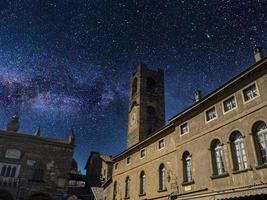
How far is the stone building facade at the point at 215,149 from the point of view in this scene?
45.4 ft

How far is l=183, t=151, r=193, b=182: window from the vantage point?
18.6 m

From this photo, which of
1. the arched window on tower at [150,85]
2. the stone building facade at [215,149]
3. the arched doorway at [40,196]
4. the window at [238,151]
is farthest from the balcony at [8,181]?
the window at [238,151]

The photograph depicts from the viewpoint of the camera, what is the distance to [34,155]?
36.1 metres

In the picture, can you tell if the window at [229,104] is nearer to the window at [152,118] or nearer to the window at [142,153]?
the window at [142,153]

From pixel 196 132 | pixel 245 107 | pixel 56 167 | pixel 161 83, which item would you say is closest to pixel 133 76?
pixel 161 83

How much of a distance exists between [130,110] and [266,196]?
3211 centimetres

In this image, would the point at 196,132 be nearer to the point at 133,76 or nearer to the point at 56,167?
the point at 56,167

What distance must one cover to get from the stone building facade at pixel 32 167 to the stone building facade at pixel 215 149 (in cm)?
1430

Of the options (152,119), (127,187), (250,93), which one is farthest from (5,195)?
(250,93)

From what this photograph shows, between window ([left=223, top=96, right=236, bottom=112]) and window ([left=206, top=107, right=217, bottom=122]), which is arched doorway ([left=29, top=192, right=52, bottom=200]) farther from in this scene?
window ([left=223, top=96, right=236, bottom=112])

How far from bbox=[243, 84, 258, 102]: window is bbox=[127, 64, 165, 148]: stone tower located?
2422 cm

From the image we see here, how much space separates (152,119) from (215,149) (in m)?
25.0

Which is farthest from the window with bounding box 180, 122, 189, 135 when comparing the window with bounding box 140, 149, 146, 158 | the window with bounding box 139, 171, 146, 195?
the window with bounding box 139, 171, 146, 195

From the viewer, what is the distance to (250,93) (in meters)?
14.9
